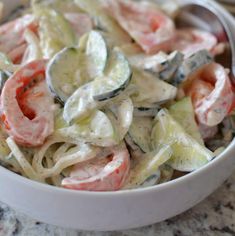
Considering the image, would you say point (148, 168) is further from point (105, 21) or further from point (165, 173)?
point (105, 21)

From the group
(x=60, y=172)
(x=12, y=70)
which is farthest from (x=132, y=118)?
(x=12, y=70)

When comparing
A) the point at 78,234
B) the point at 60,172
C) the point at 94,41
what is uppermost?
the point at 94,41

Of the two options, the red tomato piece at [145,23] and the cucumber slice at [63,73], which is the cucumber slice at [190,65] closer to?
the red tomato piece at [145,23]

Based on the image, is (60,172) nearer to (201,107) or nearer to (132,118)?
(132,118)

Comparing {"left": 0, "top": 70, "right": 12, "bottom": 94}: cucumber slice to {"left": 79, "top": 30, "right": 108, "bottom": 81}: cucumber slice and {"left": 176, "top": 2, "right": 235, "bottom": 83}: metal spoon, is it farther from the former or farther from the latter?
{"left": 176, "top": 2, "right": 235, "bottom": 83}: metal spoon

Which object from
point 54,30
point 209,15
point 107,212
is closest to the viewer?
point 107,212

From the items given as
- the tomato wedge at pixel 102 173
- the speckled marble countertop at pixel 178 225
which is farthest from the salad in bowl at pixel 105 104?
the speckled marble countertop at pixel 178 225

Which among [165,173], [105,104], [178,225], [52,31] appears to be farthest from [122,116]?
[52,31]
